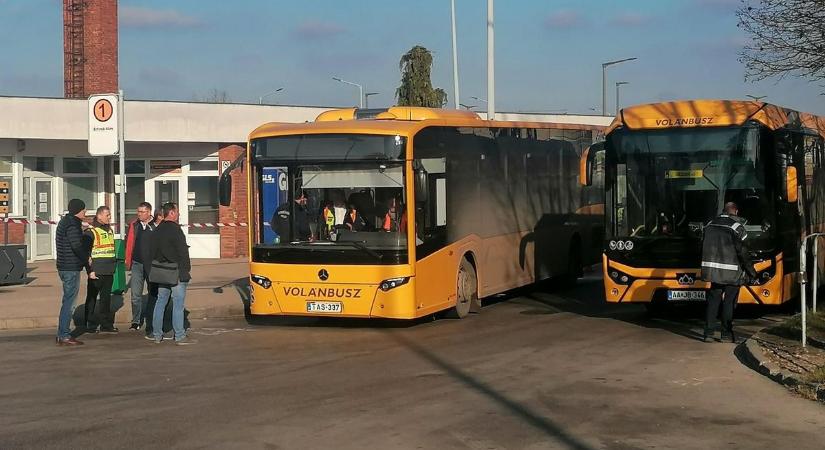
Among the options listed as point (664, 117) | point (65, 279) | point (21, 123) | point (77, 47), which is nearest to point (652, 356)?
point (664, 117)

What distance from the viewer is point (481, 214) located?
51.9 ft

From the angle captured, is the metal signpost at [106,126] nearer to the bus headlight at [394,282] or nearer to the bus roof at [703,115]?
the bus headlight at [394,282]

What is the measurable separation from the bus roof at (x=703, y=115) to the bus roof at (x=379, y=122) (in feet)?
8.06

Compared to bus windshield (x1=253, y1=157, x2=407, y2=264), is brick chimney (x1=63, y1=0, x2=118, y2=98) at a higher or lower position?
higher

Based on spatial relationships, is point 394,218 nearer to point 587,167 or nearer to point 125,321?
point 587,167

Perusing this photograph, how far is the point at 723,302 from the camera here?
12.7 metres

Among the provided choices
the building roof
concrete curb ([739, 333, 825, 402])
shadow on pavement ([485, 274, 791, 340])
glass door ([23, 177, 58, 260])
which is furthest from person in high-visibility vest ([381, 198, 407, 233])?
glass door ([23, 177, 58, 260])

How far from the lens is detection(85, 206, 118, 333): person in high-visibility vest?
14.3m

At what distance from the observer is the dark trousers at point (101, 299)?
1438 centimetres

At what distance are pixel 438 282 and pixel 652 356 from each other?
3614mm

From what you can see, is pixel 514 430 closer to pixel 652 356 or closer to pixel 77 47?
pixel 652 356

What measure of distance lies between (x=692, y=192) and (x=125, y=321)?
8.94m

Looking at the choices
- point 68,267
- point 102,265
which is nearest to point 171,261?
point 68,267

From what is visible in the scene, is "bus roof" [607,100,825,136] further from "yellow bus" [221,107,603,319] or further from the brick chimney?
the brick chimney
